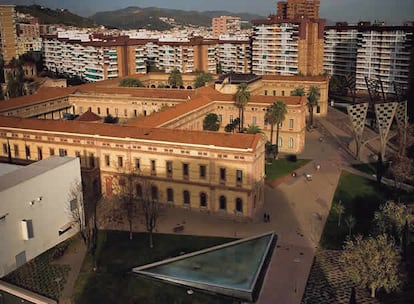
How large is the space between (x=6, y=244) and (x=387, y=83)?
334ft

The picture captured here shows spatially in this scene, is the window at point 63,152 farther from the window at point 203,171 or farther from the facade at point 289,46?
the facade at point 289,46

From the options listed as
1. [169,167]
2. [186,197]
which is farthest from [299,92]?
[186,197]

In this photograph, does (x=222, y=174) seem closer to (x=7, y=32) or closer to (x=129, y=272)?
(x=129, y=272)

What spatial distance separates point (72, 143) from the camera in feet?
176

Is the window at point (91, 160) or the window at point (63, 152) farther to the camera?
the window at point (63, 152)

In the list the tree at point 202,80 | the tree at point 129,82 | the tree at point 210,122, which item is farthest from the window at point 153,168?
the tree at point 202,80

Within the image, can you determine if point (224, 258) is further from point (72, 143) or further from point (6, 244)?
point (72, 143)

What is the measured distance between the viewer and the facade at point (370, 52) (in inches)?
4405

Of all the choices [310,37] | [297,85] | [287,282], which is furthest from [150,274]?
[310,37]

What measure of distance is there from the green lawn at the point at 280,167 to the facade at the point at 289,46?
5451 centimetres

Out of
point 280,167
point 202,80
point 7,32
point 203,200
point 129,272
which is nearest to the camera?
point 129,272

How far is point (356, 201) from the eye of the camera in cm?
5181

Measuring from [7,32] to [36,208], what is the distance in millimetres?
108570

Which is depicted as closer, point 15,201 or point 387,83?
point 15,201
